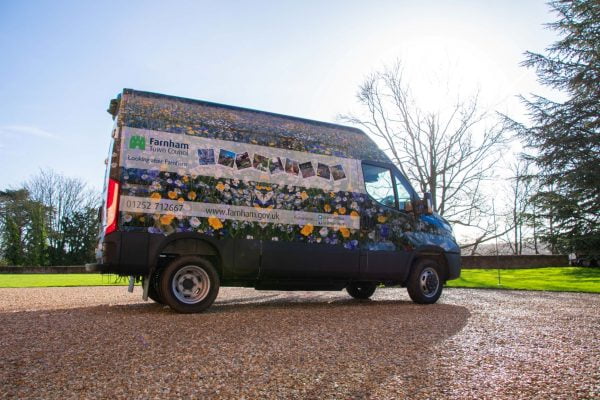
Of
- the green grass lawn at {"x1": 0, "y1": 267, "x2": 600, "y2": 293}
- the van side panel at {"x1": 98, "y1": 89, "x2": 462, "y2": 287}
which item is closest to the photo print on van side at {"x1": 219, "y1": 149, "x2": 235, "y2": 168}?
the van side panel at {"x1": 98, "y1": 89, "x2": 462, "y2": 287}

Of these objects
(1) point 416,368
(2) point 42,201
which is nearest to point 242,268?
(1) point 416,368

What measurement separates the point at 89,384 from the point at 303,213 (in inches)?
176

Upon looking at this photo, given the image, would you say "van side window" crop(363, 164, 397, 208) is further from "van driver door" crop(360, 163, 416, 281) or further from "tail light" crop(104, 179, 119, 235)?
"tail light" crop(104, 179, 119, 235)

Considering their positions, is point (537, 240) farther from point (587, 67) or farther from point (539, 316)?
point (539, 316)

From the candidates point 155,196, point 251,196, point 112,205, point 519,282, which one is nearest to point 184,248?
point 155,196

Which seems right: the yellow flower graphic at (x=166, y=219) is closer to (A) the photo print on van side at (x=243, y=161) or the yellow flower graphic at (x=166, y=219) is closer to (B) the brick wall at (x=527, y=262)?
(A) the photo print on van side at (x=243, y=161)

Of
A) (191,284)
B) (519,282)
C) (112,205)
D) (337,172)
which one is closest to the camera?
(112,205)

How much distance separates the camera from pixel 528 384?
3.20 metres

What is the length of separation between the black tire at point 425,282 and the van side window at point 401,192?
3.62 ft

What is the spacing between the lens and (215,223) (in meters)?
6.52

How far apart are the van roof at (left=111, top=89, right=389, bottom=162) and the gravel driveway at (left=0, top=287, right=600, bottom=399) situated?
259 centimetres

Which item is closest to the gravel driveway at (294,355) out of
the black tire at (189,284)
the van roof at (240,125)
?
the black tire at (189,284)

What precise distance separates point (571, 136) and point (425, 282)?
17069mm

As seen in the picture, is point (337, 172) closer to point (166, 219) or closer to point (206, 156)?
point (206, 156)
